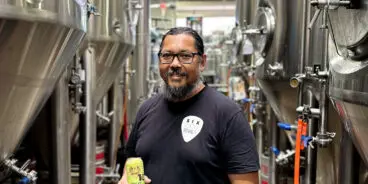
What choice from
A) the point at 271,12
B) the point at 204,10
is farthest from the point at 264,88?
the point at 204,10

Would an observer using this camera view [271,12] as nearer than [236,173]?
No

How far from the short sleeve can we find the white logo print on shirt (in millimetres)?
86

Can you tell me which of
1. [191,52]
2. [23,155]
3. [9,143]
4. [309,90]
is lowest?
[23,155]

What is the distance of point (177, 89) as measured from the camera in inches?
54.7

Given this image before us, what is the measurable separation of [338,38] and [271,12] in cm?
106

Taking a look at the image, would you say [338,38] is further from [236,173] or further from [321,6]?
[236,173]

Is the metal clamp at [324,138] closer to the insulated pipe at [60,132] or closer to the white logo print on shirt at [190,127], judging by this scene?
the white logo print on shirt at [190,127]

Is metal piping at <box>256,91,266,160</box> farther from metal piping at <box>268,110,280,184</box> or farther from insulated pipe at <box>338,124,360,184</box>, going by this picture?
insulated pipe at <box>338,124,360,184</box>

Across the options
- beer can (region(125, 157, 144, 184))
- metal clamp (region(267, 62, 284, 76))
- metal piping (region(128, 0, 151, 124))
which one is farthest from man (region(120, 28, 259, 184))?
metal piping (region(128, 0, 151, 124))

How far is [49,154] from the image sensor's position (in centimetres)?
191

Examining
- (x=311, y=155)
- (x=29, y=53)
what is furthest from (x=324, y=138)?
(x=29, y=53)

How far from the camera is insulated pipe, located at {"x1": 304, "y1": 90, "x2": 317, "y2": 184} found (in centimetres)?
178

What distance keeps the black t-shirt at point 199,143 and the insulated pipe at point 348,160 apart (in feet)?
1.08

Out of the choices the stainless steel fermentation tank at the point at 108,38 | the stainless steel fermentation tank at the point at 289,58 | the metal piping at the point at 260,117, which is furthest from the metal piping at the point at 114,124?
the stainless steel fermentation tank at the point at 289,58
